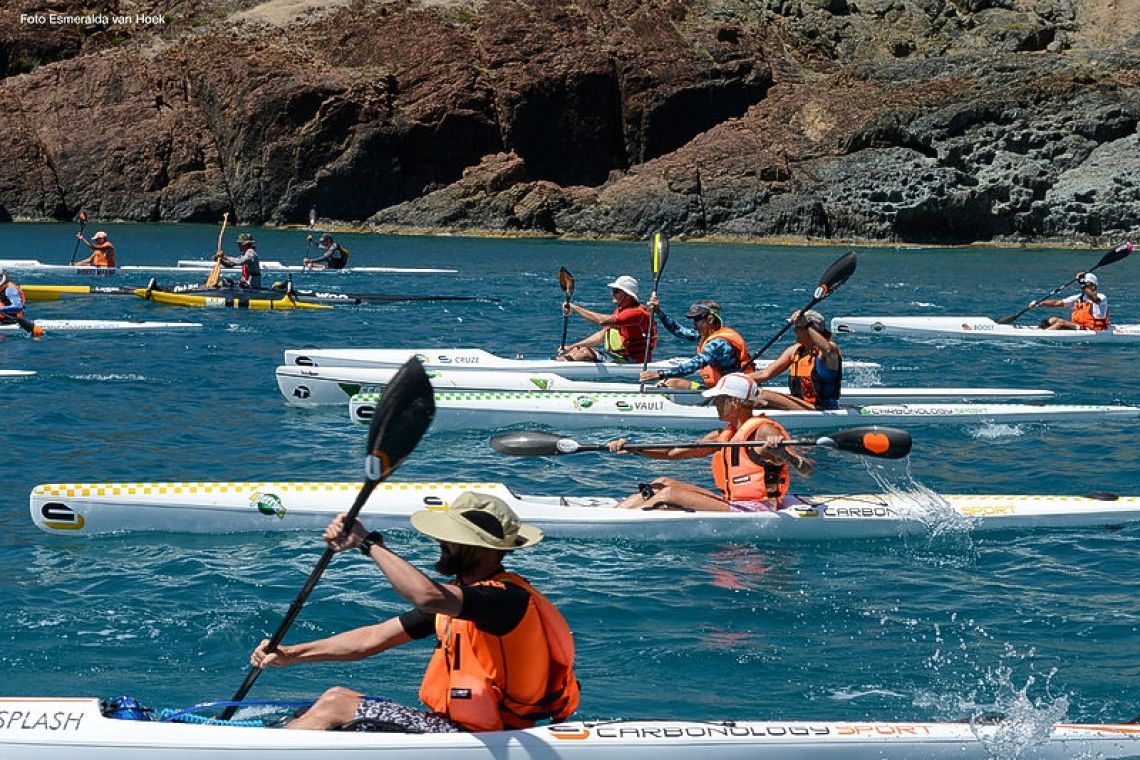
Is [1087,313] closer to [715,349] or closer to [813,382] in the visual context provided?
[813,382]

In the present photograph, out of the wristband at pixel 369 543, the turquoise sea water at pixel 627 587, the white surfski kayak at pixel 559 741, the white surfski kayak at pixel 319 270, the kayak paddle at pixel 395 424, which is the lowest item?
the white surfski kayak at pixel 319 270

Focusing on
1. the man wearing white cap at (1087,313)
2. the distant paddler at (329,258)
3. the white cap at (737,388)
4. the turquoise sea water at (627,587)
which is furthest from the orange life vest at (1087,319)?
the distant paddler at (329,258)

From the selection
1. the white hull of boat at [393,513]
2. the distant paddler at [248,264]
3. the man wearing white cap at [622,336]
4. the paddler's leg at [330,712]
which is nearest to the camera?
the paddler's leg at [330,712]

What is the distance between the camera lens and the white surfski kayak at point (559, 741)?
512 cm

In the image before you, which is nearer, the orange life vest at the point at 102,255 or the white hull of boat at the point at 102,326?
the white hull of boat at the point at 102,326

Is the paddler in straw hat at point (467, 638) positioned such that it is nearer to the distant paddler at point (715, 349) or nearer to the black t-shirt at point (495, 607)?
the black t-shirt at point (495, 607)

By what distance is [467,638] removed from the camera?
196 inches

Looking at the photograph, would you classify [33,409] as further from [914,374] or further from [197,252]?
[197,252]

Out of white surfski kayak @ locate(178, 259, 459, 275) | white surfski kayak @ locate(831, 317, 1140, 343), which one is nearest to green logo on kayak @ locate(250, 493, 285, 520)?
white surfski kayak @ locate(831, 317, 1140, 343)

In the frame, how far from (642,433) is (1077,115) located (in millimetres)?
43803

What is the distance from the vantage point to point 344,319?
77.6 ft

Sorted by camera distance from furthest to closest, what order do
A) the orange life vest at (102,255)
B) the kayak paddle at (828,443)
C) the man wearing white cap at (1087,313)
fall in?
the orange life vest at (102,255) < the man wearing white cap at (1087,313) < the kayak paddle at (828,443)

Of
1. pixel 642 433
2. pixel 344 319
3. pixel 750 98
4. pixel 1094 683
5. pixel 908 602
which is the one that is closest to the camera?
pixel 1094 683

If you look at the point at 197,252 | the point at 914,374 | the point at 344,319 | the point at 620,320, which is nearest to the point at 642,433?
the point at 620,320
